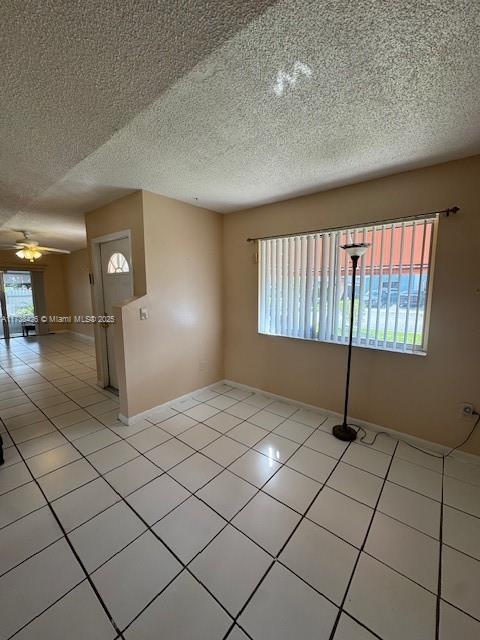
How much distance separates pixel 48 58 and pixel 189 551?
2.49 metres

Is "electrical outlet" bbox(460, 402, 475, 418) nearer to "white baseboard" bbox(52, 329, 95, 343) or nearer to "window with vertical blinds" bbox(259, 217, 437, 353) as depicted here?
"window with vertical blinds" bbox(259, 217, 437, 353)

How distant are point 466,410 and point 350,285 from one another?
1.44 m

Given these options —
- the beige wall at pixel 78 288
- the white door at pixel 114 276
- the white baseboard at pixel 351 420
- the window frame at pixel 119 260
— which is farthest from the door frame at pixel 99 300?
the beige wall at pixel 78 288

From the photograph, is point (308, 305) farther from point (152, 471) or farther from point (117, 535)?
point (117, 535)

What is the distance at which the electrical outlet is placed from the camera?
2.12 metres

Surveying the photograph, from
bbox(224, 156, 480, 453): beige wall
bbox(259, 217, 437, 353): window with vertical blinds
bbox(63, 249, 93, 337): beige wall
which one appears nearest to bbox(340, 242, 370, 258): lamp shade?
bbox(259, 217, 437, 353): window with vertical blinds

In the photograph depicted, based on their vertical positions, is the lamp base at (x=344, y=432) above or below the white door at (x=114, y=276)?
below

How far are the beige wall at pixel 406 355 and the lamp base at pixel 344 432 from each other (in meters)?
0.26

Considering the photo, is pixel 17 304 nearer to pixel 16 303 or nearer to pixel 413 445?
pixel 16 303

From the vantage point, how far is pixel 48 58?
1.09m

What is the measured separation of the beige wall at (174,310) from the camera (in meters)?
2.74

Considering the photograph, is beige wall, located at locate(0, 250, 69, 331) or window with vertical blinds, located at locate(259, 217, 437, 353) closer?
window with vertical blinds, located at locate(259, 217, 437, 353)

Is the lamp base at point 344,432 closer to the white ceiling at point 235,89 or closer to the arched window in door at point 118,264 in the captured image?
the white ceiling at point 235,89

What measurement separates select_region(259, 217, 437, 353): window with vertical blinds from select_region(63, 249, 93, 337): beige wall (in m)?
5.48
